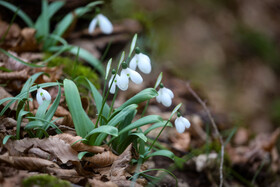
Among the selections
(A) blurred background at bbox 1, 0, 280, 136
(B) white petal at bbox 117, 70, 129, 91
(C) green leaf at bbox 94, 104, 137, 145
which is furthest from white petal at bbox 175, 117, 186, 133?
(A) blurred background at bbox 1, 0, 280, 136

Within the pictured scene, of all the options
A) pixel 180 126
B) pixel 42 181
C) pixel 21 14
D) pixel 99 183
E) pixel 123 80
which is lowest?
pixel 99 183

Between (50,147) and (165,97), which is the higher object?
(165,97)

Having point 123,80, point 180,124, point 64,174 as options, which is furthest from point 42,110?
point 180,124

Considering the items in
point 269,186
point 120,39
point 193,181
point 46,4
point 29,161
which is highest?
point 46,4

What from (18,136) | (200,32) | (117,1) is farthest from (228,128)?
(200,32)

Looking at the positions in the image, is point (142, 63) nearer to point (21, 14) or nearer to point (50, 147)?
point (50, 147)

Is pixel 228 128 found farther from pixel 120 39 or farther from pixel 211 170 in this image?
pixel 120 39

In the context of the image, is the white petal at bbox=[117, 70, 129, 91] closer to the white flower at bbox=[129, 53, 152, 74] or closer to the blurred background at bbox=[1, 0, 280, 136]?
the white flower at bbox=[129, 53, 152, 74]
